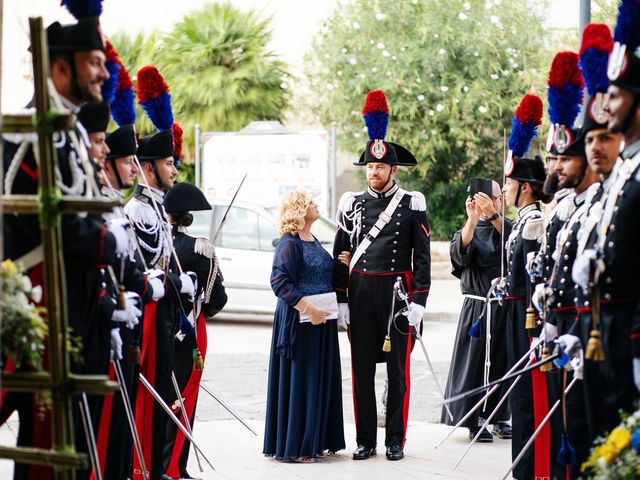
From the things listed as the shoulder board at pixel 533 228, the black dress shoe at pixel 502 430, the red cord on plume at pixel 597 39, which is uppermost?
the red cord on plume at pixel 597 39

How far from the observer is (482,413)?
8.45m

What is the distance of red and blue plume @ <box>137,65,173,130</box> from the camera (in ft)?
22.2

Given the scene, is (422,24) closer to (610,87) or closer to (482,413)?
(482,413)

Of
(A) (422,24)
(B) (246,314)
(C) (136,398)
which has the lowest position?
(B) (246,314)

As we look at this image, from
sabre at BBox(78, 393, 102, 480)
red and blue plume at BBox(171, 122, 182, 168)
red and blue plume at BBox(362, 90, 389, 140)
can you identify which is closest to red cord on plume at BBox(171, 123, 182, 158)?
red and blue plume at BBox(171, 122, 182, 168)

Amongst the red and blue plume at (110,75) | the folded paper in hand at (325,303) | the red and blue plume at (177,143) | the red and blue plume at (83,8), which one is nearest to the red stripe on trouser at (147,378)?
the red and blue plume at (177,143)

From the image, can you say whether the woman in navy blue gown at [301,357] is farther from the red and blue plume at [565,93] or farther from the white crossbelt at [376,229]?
the red and blue plume at [565,93]

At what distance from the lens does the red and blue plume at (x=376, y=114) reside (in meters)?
7.96

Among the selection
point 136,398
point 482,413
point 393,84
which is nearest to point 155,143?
point 136,398

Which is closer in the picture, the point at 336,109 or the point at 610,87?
the point at 610,87

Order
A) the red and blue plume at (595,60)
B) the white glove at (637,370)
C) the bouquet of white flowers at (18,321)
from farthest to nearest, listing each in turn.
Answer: the red and blue plume at (595,60)
the white glove at (637,370)
the bouquet of white flowers at (18,321)

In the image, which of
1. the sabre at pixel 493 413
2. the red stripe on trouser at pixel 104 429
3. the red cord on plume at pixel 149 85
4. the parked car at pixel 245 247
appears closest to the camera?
the red stripe on trouser at pixel 104 429

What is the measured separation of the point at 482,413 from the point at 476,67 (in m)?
13.3

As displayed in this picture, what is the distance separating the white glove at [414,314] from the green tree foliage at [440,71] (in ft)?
43.5
